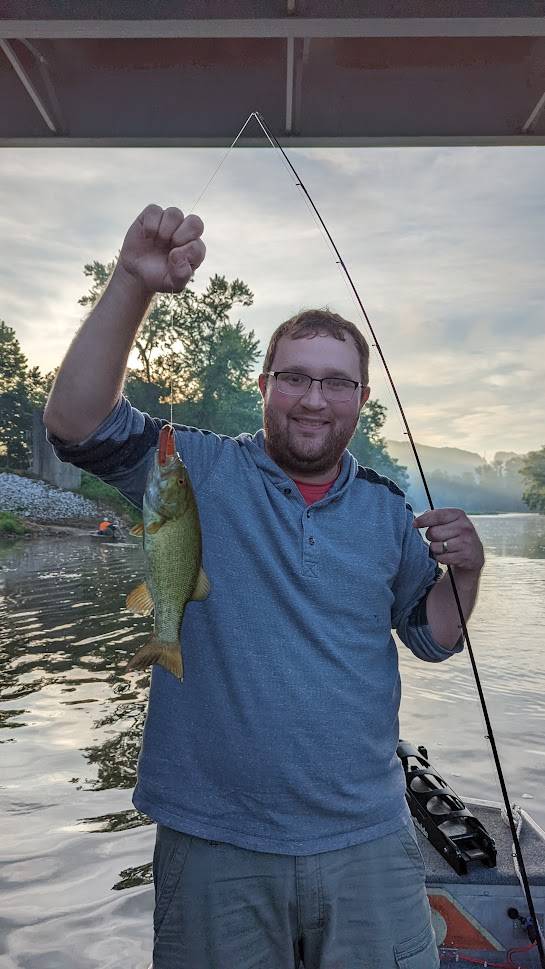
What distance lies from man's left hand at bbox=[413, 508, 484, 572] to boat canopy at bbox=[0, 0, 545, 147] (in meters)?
1.72

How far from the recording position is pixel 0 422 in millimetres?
55188

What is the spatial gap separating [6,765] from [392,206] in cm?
5572

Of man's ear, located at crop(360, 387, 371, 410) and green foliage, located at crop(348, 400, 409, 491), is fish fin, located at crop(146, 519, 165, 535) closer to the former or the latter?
man's ear, located at crop(360, 387, 371, 410)

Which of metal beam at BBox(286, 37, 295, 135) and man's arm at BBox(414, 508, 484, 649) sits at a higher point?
metal beam at BBox(286, 37, 295, 135)

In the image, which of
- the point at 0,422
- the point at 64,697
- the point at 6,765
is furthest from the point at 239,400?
the point at 6,765

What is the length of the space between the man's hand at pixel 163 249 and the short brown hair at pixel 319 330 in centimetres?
70

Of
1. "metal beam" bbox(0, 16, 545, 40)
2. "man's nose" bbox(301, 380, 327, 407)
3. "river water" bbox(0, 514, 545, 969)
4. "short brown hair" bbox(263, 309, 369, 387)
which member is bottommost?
"river water" bbox(0, 514, 545, 969)

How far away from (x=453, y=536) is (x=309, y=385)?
2.20ft

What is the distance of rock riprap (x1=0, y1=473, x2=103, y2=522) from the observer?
144 feet

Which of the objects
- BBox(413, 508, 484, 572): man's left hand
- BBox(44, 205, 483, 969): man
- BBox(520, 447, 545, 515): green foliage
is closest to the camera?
BBox(44, 205, 483, 969): man

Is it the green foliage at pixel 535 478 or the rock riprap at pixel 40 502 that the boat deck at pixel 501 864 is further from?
the green foliage at pixel 535 478

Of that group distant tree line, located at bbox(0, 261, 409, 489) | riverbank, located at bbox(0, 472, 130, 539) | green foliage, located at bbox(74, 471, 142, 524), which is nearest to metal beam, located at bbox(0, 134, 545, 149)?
riverbank, located at bbox(0, 472, 130, 539)

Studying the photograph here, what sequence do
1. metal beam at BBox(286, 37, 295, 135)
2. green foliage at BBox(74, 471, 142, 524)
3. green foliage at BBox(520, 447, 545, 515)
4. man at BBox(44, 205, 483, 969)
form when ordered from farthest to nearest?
green foliage at BBox(520, 447, 545, 515)
green foliage at BBox(74, 471, 142, 524)
metal beam at BBox(286, 37, 295, 135)
man at BBox(44, 205, 483, 969)

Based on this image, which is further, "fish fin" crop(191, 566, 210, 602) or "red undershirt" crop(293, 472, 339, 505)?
"red undershirt" crop(293, 472, 339, 505)
